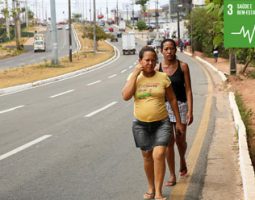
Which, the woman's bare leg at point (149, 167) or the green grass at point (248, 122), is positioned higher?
the woman's bare leg at point (149, 167)

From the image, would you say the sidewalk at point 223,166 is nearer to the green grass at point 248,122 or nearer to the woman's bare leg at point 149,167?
the green grass at point 248,122

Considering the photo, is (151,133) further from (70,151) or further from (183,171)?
(70,151)

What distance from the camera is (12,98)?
59.7 feet

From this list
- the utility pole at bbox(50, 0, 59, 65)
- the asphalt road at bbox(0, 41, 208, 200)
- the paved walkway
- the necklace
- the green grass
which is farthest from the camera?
the utility pole at bbox(50, 0, 59, 65)

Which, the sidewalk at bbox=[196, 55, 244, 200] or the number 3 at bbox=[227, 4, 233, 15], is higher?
the number 3 at bbox=[227, 4, 233, 15]

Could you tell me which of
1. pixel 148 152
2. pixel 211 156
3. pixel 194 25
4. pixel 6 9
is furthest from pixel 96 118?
pixel 194 25

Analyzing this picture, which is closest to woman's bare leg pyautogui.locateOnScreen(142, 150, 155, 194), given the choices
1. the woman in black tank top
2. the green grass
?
the woman in black tank top

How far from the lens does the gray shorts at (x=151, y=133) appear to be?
17.4 feet

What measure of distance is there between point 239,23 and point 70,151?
150 inches

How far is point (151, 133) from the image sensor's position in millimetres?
5352

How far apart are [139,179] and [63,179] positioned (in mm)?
1012

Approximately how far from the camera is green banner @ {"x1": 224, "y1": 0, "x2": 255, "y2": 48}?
6.02 meters

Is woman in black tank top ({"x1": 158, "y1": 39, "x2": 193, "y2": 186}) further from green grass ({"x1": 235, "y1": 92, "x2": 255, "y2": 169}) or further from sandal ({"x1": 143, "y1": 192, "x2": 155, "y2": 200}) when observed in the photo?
green grass ({"x1": 235, "y1": 92, "x2": 255, "y2": 169})

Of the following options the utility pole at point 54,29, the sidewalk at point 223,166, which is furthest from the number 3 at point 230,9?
the utility pole at point 54,29
